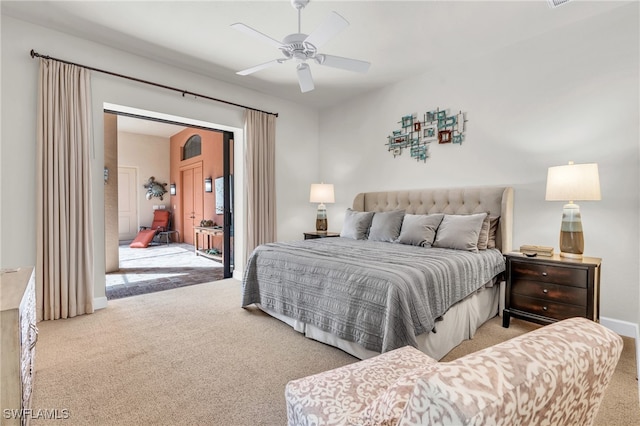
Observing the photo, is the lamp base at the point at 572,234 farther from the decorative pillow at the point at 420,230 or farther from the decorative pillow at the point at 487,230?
the decorative pillow at the point at 420,230

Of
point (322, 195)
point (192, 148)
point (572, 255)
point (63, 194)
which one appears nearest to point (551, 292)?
point (572, 255)

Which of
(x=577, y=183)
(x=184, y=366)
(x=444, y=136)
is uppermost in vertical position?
(x=444, y=136)

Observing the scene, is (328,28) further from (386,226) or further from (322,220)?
(322,220)

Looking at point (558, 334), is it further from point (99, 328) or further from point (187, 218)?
point (187, 218)

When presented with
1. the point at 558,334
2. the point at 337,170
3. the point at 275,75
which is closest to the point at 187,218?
the point at 337,170

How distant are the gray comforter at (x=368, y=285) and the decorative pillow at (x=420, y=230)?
0.19 meters

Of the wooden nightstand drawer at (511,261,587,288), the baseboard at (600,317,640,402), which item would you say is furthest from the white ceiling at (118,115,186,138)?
the baseboard at (600,317,640,402)

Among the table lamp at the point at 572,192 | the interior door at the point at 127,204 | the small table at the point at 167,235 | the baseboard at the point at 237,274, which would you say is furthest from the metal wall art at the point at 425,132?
the interior door at the point at 127,204

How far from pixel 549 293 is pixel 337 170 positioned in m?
3.50

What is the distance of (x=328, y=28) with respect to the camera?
224cm

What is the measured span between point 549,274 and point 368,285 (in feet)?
5.45

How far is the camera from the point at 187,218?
853 cm

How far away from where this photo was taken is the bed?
2.08 m

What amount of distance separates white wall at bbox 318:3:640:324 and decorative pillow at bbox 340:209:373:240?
808 millimetres
